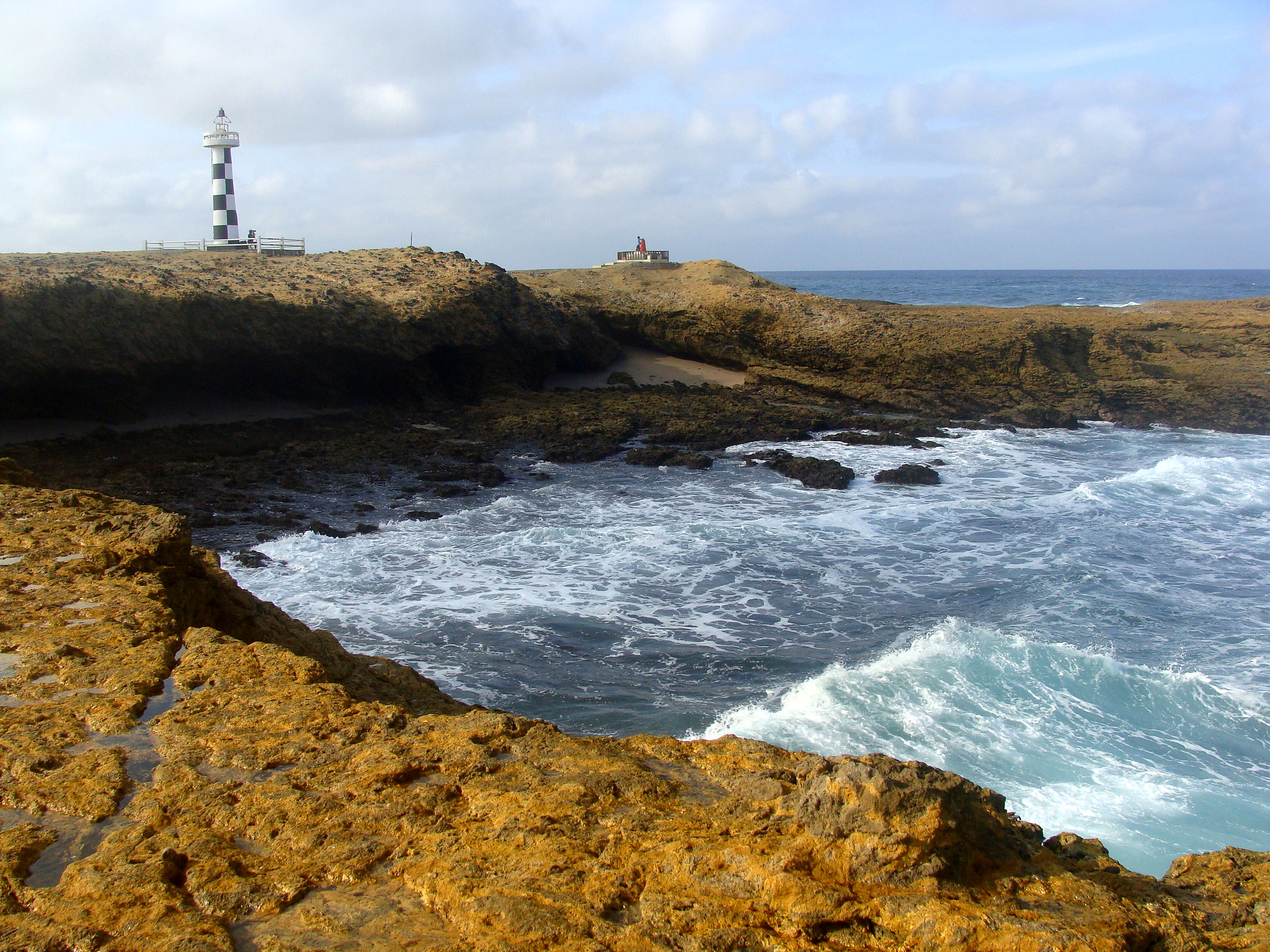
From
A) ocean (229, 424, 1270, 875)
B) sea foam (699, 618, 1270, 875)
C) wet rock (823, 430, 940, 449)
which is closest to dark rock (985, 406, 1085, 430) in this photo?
wet rock (823, 430, 940, 449)

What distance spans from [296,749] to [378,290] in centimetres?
1972

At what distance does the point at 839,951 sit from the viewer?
2.49 m

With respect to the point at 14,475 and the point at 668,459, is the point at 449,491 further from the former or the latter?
the point at 14,475

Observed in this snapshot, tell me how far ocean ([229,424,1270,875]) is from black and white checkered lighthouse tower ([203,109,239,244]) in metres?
15.4

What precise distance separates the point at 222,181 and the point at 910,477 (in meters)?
22.0

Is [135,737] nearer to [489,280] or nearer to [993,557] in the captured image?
[993,557]

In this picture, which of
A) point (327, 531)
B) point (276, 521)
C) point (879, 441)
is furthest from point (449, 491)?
point (879, 441)

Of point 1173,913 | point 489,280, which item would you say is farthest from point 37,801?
point 489,280

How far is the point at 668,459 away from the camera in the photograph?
59.3ft

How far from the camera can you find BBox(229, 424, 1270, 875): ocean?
7.04m

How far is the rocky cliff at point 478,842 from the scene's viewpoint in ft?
8.34

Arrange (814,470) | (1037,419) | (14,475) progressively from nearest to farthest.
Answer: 1. (14,475)
2. (814,470)
3. (1037,419)

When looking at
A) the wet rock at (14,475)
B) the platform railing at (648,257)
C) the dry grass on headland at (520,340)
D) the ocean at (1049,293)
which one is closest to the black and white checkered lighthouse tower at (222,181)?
the dry grass on headland at (520,340)

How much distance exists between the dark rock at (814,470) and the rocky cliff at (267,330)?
937cm
